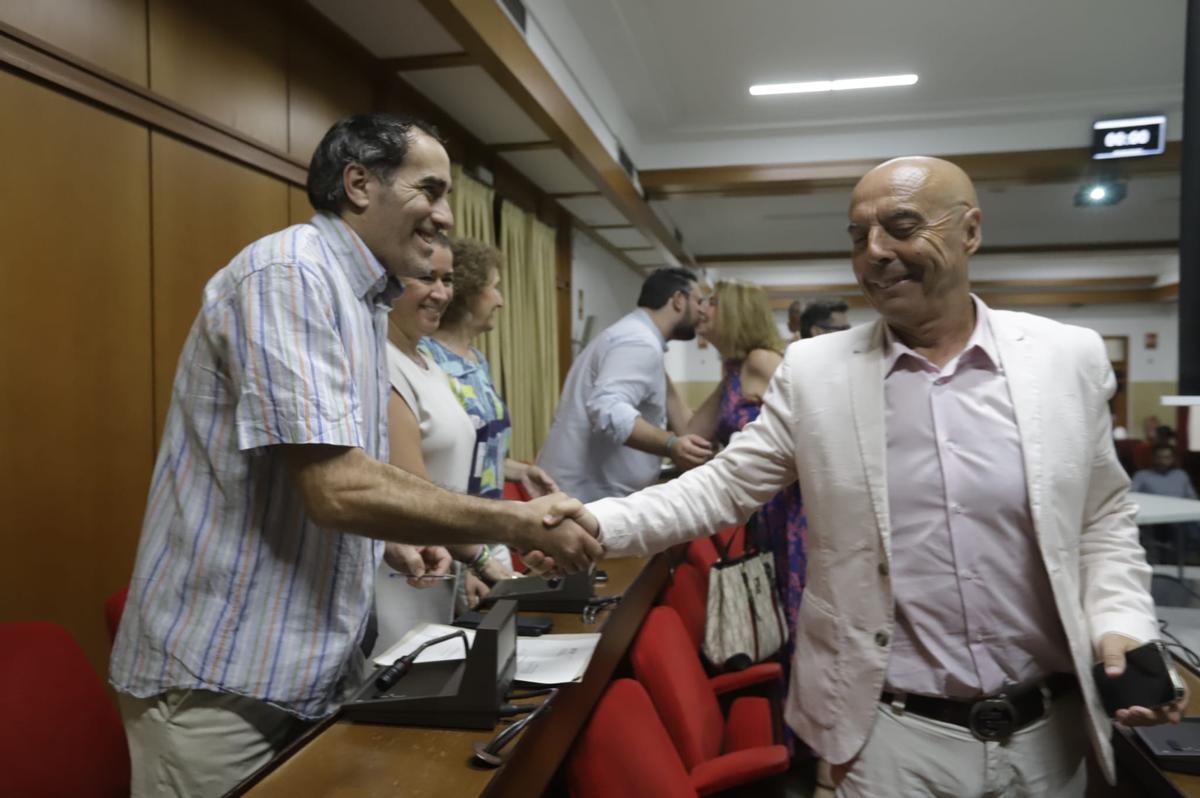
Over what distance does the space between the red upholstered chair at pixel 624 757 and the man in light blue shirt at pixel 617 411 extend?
147 cm

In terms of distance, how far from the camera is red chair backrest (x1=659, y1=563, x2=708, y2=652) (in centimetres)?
274

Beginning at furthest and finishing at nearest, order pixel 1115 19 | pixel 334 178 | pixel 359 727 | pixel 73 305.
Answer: pixel 1115 19 → pixel 73 305 → pixel 334 178 → pixel 359 727

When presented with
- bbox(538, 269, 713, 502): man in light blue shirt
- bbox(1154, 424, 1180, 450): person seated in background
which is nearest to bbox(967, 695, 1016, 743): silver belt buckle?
bbox(538, 269, 713, 502): man in light blue shirt

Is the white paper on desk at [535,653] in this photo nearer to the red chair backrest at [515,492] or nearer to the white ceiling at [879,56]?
the red chair backrest at [515,492]

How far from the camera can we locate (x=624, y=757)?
1.48 meters

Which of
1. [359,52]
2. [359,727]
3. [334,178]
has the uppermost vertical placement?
[359,52]

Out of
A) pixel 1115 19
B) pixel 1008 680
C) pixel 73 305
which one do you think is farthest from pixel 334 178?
pixel 1115 19

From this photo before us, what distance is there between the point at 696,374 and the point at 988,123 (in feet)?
36.3

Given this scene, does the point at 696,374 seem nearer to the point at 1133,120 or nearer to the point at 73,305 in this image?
the point at 1133,120

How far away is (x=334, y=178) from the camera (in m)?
1.40

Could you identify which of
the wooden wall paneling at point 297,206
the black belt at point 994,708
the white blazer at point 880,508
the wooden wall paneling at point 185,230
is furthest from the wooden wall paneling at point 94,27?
the black belt at point 994,708

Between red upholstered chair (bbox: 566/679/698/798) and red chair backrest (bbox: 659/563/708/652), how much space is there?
41.9 inches

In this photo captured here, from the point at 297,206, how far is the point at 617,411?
1.53 metres

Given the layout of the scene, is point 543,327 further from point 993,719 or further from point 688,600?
point 993,719
